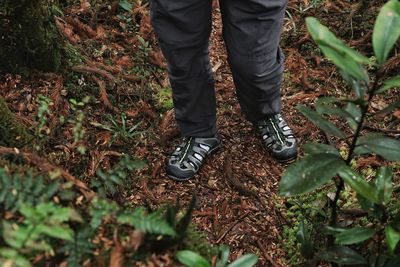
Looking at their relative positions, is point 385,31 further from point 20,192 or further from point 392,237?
point 20,192

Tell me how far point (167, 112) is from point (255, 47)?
3.77 feet

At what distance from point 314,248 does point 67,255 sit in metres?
1.72

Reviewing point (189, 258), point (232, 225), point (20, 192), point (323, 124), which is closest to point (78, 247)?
point (20, 192)

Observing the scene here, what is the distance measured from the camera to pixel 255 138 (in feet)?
12.7

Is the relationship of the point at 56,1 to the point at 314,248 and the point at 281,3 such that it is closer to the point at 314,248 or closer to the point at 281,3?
the point at 281,3

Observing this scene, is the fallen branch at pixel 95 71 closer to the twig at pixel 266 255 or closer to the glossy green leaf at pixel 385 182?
the twig at pixel 266 255

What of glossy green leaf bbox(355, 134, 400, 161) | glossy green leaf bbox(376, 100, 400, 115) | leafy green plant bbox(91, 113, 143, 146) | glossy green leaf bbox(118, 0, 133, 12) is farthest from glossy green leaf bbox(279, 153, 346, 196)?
glossy green leaf bbox(118, 0, 133, 12)

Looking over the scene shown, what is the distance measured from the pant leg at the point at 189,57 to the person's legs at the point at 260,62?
6.8 inches

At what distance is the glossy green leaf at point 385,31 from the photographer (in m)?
1.59

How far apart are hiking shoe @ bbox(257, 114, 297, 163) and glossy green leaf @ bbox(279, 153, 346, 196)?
5.44ft

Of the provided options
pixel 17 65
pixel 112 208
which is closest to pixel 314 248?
pixel 112 208

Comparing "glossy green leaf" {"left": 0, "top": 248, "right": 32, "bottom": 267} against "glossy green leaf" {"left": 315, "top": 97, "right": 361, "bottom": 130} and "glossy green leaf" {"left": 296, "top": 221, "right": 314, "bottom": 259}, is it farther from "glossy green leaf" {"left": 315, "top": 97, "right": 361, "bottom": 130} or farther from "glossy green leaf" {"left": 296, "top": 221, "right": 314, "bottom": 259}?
"glossy green leaf" {"left": 296, "top": 221, "right": 314, "bottom": 259}

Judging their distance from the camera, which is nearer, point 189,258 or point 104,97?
point 189,258

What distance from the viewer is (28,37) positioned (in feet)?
11.3
